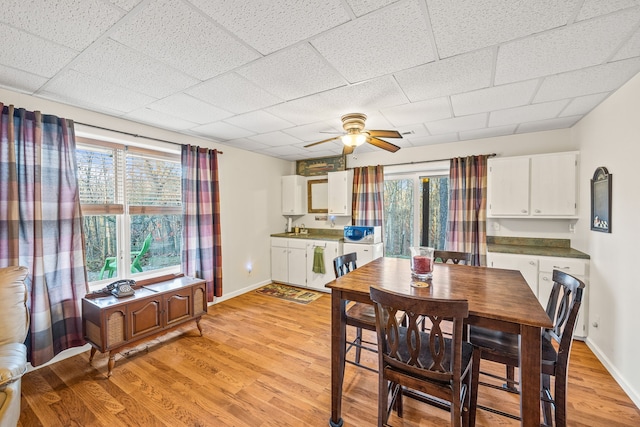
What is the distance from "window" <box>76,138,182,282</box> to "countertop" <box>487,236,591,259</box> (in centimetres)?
409

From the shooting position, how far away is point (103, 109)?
8.68 ft

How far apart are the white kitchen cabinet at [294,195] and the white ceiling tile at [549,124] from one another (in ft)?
11.2

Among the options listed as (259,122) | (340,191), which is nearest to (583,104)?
(340,191)

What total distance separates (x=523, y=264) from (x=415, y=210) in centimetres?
164

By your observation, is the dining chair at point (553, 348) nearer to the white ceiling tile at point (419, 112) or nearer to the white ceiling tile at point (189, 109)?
the white ceiling tile at point (419, 112)

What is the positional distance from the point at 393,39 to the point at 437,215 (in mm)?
3133

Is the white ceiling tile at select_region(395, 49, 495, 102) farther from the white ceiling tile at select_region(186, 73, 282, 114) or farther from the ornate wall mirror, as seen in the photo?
the ornate wall mirror

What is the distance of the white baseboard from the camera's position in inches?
75.9

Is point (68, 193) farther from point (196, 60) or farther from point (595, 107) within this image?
point (595, 107)

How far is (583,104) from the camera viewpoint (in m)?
2.54

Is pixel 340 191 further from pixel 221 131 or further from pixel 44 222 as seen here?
pixel 44 222

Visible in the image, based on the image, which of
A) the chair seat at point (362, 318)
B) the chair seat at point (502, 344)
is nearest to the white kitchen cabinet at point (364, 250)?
the chair seat at point (362, 318)

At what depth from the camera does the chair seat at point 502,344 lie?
1545 mm

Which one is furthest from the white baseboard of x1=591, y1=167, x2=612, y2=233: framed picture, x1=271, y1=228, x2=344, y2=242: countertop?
x1=271, y1=228, x2=344, y2=242: countertop
